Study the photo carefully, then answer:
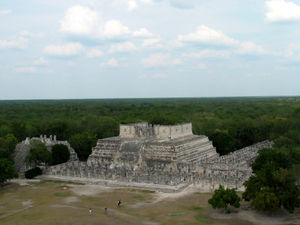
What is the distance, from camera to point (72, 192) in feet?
115

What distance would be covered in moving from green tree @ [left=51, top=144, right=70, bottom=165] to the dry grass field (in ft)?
29.4

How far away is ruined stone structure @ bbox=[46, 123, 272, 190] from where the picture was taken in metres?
37.5

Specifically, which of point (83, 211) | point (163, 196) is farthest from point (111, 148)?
point (83, 211)

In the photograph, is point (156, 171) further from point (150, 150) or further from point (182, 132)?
point (182, 132)

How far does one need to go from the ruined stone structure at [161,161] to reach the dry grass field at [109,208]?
3.60 m

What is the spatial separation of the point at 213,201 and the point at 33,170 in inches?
966

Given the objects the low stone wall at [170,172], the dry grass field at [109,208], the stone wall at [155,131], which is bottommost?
the dry grass field at [109,208]

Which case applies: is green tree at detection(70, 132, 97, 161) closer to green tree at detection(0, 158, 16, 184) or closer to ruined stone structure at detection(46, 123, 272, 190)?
ruined stone structure at detection(46, 123, 272, 190)

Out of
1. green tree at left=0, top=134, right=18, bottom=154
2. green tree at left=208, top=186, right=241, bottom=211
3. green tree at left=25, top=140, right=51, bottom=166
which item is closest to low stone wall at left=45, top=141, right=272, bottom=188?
green tree at left=25, top=140, right=51, bottom=166

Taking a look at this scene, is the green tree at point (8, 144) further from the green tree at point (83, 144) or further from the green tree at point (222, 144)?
the green tree at point (222, 144)

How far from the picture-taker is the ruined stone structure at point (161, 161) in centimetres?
3750

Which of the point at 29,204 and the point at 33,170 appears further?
the point at 33,170

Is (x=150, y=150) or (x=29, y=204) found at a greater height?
(x=150, y=150)

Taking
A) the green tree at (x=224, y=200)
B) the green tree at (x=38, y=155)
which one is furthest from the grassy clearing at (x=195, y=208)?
the green tree at (x=38, y=155)
